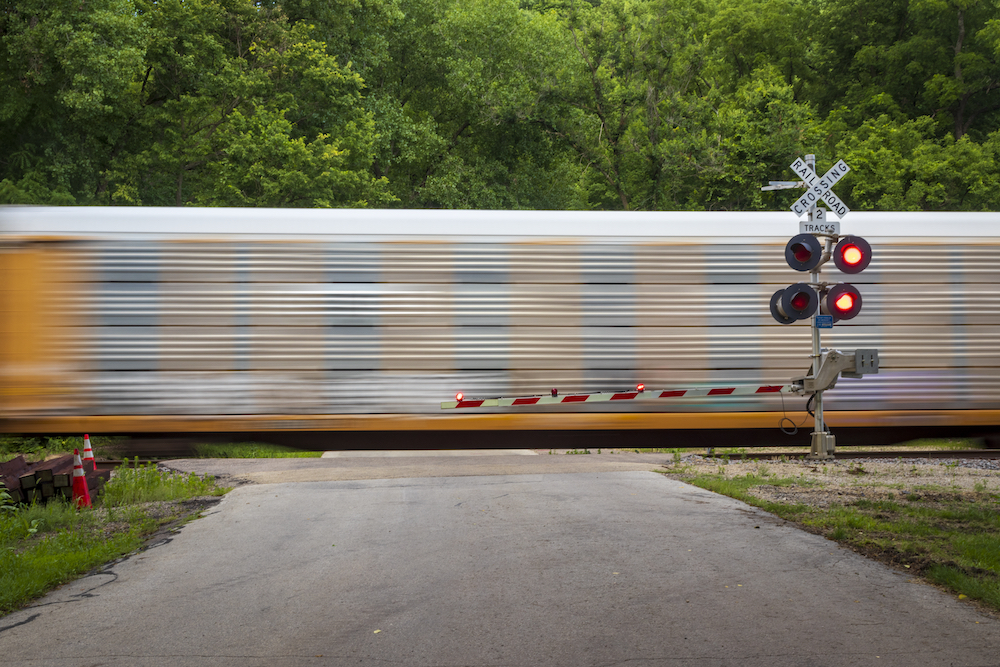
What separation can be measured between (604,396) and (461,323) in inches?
61.4

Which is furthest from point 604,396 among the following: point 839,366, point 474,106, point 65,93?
point 474,106

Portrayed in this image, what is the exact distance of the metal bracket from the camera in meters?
8.79

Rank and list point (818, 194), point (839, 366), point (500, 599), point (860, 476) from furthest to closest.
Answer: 1. point (860, 476)
2. point (818, 194)
3. point (839, 366)
4. point (500, 599)

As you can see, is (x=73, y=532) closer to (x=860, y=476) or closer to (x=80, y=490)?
(x=80, y=490)

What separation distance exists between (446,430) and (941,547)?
4.94 meters

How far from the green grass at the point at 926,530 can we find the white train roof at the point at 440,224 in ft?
10.1

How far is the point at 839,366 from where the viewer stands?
884cm

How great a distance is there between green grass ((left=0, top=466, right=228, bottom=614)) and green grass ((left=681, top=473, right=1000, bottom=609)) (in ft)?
24.9

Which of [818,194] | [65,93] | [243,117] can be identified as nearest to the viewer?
[818,194]

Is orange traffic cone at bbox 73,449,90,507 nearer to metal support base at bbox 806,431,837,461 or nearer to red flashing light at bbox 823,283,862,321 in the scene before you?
metal support base at bbox 806,431,837,461

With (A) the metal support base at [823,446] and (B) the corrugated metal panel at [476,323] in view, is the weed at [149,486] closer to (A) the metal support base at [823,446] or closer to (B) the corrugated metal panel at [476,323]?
(B) the corrugated metal panel at [476,323]

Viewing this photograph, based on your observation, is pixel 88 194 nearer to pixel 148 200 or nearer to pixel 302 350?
pixel 148 200

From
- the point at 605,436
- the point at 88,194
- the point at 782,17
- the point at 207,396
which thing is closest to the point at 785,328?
the point at 605,436

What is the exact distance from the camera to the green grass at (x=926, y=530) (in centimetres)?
819
